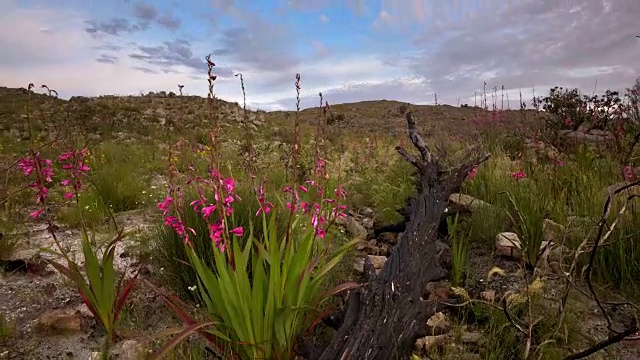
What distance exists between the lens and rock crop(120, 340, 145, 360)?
2570 mm

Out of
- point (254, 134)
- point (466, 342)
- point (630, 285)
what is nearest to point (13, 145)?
point (254, 134)

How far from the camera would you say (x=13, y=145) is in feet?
37.1

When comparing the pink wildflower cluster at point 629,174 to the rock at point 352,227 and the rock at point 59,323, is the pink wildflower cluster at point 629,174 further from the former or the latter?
the rock at point 59,323

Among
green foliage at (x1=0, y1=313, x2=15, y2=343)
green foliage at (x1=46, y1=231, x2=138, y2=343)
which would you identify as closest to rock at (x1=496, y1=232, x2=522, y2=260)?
green foliage at (x1=46, y1=231, x2=138, y2=343)

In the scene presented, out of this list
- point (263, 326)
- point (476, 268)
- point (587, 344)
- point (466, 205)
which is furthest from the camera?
point (466, 205)

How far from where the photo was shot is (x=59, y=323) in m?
3.01

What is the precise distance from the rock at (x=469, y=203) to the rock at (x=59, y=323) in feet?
12.0

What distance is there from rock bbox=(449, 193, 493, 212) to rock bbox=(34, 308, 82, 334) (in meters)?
3.65

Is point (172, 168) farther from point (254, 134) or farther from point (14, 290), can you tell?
point (254, 134)

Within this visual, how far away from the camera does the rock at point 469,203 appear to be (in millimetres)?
4669

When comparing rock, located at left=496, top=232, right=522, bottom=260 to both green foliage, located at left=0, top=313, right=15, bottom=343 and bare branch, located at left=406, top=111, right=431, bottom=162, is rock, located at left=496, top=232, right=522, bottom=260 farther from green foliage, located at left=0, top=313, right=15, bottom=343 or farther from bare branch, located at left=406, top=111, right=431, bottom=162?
green foliage, located at left=0, top=313, right=15, bottom=343

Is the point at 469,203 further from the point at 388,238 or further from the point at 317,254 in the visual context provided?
the point at 317,254

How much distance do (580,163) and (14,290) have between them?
698 centimetres

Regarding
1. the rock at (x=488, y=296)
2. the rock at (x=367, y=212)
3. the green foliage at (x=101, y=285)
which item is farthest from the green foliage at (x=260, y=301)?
the rock at (x=367, y=212)
